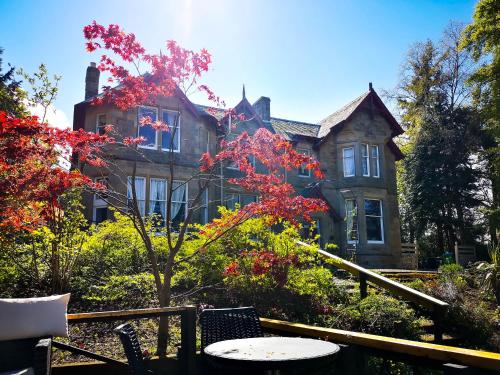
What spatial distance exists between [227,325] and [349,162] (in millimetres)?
18530

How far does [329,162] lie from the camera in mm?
21453

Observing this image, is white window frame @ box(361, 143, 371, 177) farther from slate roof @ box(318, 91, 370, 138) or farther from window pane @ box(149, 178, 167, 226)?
window pane @ box(149, 178, 167, 226)

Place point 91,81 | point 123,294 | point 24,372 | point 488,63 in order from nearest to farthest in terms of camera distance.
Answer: point 24,372, point 123,294, point 91,81, point 488,63

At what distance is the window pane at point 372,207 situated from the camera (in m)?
21.1

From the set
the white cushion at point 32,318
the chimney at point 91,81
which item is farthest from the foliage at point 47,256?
the chimney at point 91,81

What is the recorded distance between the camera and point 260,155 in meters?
6.56

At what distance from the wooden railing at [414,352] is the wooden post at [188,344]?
1107 mm

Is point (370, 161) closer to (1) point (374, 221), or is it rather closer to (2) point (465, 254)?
(1) point (374, 221)

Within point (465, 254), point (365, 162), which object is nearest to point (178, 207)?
point (365, 162)

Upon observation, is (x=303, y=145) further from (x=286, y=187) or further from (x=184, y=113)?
(x=286, y=187)

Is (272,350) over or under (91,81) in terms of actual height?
under

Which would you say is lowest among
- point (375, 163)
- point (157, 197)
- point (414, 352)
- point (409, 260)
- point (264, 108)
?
point (414, 352)

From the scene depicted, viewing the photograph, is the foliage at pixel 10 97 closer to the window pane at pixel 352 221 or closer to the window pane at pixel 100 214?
the window pane at pixel 100 214

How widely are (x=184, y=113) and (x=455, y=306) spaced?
1332 centimetres
